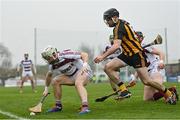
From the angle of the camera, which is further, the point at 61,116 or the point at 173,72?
the point at 173,72

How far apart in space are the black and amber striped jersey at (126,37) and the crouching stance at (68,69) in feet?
2.68

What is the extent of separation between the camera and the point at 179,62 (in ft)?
155

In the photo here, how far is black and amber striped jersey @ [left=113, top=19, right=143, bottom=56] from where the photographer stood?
9266 mm

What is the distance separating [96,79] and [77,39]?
21.7 ft

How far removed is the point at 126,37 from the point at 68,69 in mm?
1404

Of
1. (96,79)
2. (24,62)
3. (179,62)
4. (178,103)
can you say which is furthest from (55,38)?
(178,103)

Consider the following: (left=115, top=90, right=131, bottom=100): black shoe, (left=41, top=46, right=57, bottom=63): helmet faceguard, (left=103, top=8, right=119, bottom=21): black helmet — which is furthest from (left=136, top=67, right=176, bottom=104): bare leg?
(left=41, top=46, right=57, bottom=63): helmet faceguard

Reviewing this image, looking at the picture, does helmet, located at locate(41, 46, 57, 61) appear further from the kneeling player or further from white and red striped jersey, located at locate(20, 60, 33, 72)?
white and red striped jersey, located at locate(20, 60, 33, 72)

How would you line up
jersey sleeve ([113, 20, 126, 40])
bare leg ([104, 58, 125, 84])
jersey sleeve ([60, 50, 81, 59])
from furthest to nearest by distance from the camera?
bare leg ([104, 58, 125, 84]), jersey sleeve ([60, 50, 81, 59]), jersey sleeve ([113, 20, 126, 40])

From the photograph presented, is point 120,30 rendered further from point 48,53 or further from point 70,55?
point 48,53

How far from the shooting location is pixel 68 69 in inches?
376

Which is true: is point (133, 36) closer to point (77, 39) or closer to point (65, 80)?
point (65, 80)

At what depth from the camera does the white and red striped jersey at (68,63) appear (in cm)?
934

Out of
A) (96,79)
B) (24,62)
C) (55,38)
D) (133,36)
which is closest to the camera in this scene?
(133,36)
